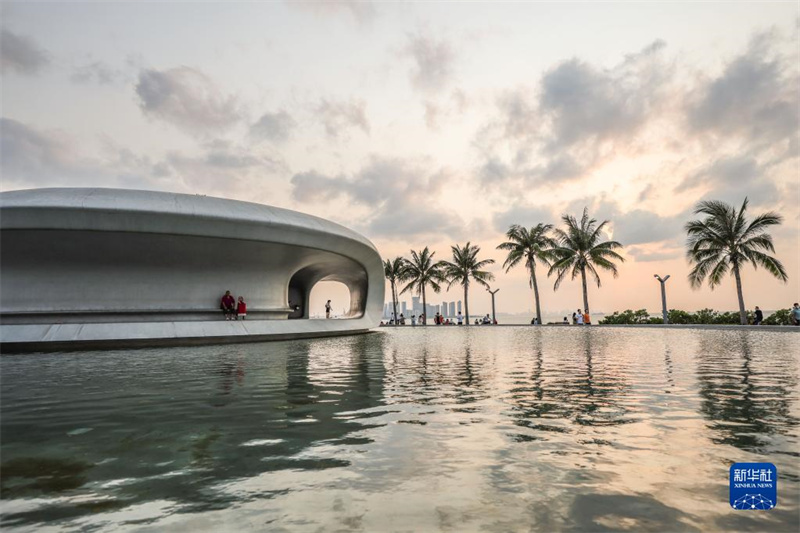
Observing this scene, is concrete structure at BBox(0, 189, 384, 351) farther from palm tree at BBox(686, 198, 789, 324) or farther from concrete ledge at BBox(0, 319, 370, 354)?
palm tree at BBox(686, 198, 789, 324)

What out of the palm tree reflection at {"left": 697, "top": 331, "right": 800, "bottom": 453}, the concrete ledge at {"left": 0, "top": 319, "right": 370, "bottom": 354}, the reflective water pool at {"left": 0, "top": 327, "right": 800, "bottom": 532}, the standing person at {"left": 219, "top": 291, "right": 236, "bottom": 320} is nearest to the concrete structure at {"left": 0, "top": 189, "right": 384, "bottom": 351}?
the concrete ledge at {"left": 0, "top": 319, "right": 370, "bottom": 354}

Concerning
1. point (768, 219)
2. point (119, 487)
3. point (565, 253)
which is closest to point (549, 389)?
point (119, 487)

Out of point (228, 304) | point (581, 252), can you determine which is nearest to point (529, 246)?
point (581, 252)

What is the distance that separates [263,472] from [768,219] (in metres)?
32.8

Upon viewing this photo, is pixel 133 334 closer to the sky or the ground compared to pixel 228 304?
closer to the ground

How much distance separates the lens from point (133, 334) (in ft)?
55.6

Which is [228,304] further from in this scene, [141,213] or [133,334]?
[141,213]

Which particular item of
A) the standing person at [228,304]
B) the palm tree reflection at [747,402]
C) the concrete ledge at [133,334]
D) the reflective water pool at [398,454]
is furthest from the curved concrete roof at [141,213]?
the palm tree reflection at [747,402]

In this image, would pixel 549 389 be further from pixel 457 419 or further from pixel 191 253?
pixel 191 253

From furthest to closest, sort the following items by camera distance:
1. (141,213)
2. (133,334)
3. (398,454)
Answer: (141,213)
(133,334)
(398,454)

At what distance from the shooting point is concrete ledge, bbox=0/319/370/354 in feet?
51.8

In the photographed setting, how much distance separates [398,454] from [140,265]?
2106cm

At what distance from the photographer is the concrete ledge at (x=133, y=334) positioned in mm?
15781

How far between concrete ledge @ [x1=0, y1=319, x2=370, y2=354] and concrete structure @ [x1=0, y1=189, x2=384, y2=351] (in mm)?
39
